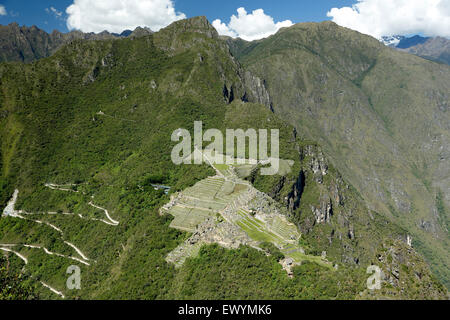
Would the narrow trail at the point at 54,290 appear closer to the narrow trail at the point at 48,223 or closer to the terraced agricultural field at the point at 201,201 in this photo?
the narrow trail at the point at 48,223

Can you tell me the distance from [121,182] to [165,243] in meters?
46.8

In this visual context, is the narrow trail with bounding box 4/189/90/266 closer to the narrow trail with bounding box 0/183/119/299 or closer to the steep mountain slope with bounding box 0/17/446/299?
the narrow trail with bounding box 0/183/119/299

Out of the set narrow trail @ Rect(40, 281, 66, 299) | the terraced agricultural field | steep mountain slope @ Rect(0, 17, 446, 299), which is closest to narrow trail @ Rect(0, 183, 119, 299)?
narrow trail @ Rect(40, 281, 66, 299)

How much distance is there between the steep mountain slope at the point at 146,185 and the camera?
134 ft

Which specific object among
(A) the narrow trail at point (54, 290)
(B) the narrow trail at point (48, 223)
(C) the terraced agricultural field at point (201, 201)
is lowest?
(A) the narrow trail at point (54, 290)

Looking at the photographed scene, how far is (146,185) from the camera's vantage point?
8450cm

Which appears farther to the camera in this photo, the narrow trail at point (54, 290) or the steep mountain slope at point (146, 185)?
the narrow trail at point (54, 290)

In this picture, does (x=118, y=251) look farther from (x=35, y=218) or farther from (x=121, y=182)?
(x=35, y=218)

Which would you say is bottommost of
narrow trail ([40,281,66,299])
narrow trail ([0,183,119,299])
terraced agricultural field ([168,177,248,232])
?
narrow trail ([40,281,66,299])

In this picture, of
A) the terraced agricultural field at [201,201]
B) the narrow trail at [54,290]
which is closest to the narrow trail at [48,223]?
the narrow trail at [54,290]

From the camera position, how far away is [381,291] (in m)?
33.8

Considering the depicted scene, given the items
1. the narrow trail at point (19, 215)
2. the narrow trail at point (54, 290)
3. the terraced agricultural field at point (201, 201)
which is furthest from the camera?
the narrow trail at point (19, 215)

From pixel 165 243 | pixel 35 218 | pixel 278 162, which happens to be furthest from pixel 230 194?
pixel 35 218

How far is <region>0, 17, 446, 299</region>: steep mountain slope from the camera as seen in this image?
134ft
